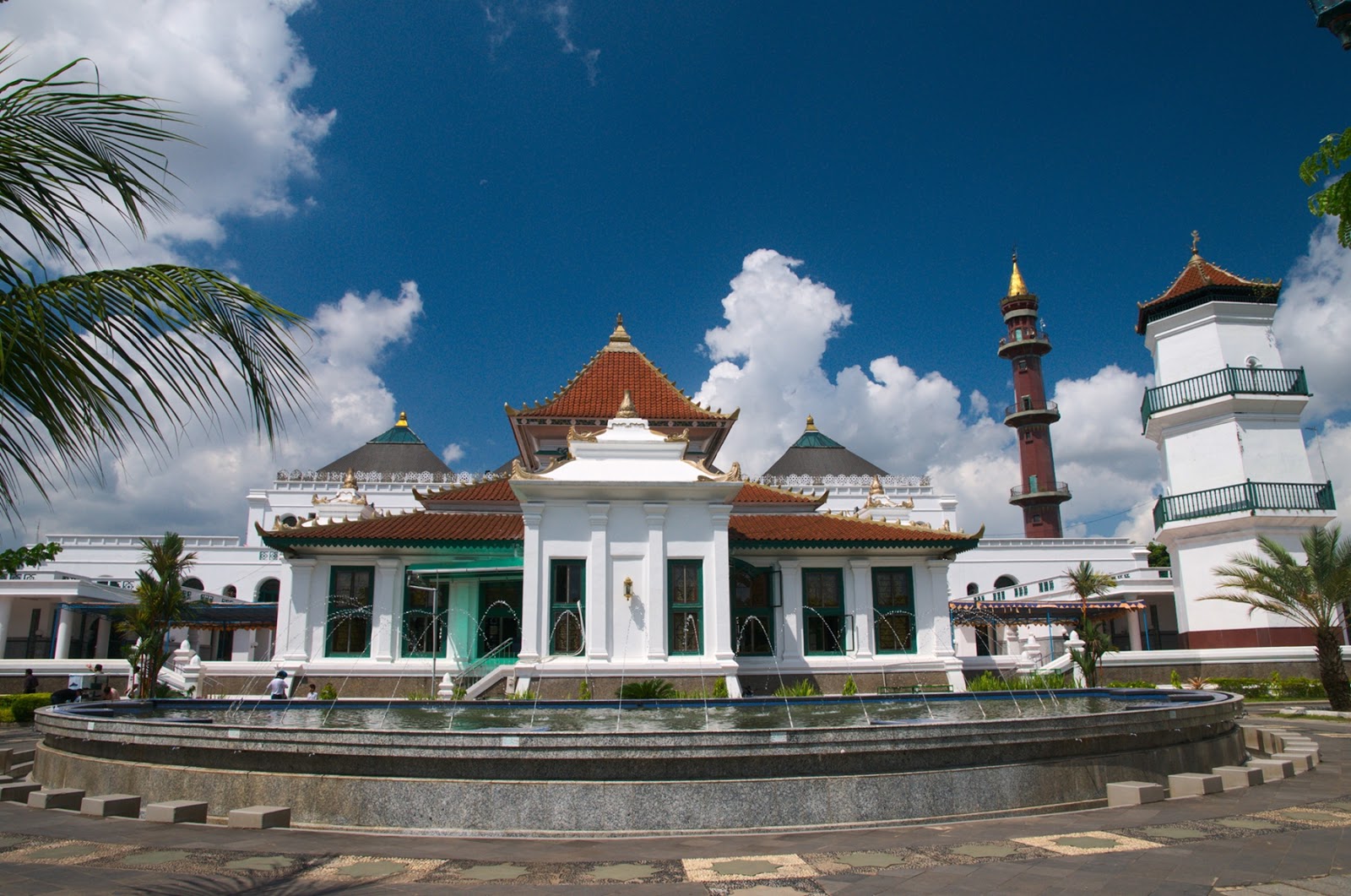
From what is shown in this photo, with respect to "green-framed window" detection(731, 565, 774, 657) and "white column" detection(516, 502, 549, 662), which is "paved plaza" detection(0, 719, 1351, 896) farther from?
"green-framed window" detection(731, 565, 774, 657)

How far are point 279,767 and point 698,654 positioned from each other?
12.5m

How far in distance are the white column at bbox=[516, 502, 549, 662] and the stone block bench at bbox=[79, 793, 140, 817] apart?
35.5 feet

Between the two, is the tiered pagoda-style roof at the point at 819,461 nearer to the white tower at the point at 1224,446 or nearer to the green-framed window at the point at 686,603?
the white tower at the point at 1224,446

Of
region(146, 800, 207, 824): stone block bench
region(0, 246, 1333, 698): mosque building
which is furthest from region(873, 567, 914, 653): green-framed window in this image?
region(146, 800, 207, 824): stone block bench

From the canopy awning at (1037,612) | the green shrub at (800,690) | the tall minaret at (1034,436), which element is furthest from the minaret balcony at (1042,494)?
the green shrub at (800,690)

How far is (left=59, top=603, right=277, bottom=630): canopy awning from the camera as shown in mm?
36469

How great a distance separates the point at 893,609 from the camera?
80.1ft

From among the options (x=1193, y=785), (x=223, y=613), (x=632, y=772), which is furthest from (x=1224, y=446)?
(x=223, y=613)

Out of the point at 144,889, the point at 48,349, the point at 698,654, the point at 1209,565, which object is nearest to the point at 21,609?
the point at 698,654

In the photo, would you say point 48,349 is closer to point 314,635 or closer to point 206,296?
point 206,296

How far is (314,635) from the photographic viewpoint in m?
22.8

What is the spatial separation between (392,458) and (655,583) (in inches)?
1820

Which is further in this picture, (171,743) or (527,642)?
(527,642)

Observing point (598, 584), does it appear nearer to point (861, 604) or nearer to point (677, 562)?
point (677, 562)
